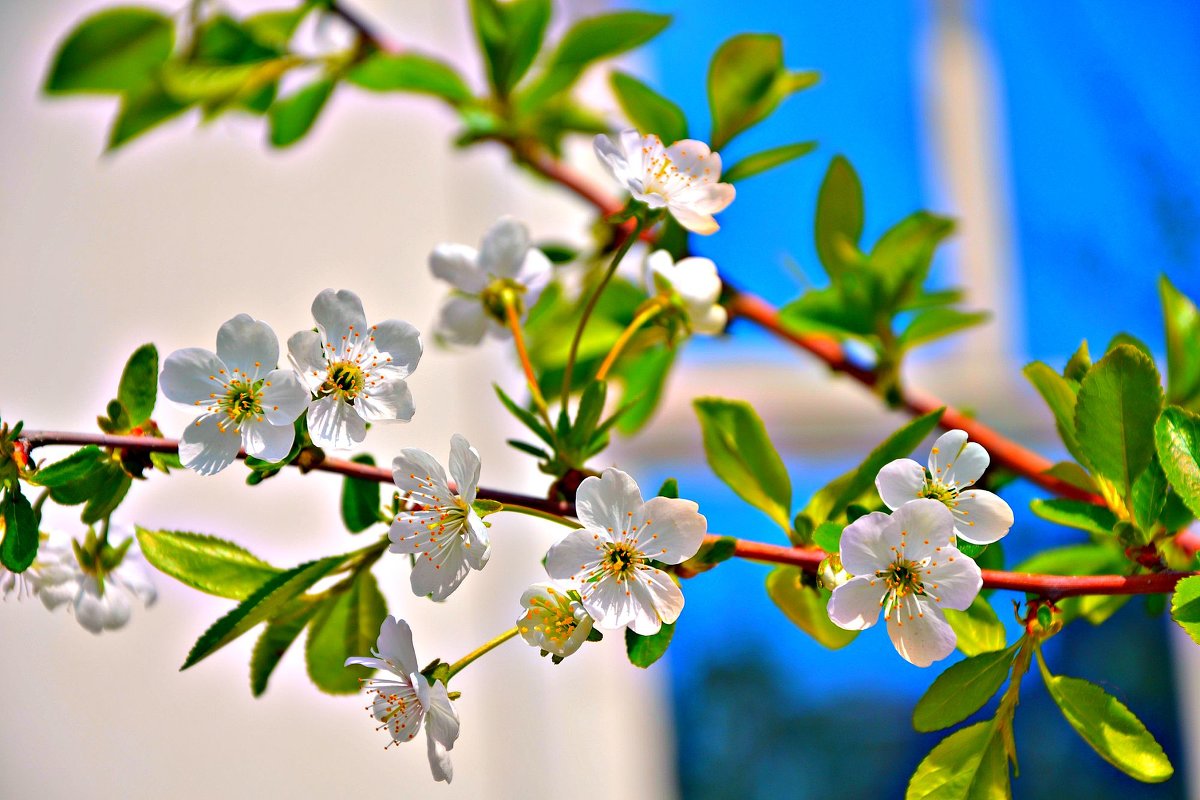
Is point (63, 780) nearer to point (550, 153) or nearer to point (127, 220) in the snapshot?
point (127, 220)

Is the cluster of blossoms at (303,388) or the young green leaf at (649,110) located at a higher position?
the young green leaf at (649,110)

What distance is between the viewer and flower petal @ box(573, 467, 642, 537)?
0.77 feet

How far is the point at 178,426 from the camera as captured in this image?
3.35 feet

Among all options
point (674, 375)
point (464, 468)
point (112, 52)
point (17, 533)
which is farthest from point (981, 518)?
point (674, 375)

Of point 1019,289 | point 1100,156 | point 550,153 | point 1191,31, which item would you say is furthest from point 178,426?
point 1191,31

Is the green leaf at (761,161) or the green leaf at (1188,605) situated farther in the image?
the green leaf at (761,161)

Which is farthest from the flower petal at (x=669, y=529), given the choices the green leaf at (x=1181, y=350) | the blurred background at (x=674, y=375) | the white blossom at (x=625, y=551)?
the blurred background at (x=674, y=375)

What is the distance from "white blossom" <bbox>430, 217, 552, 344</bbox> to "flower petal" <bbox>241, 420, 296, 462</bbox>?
0.14 meters

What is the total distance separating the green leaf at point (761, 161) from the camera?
37 cm

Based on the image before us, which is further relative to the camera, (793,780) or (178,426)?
(793,780)

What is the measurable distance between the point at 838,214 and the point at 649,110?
Result: 84 mm

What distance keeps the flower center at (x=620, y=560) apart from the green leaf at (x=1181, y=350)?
0.22 metres

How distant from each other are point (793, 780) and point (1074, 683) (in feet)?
4.37

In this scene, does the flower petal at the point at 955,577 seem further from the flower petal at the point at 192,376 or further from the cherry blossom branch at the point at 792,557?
the flower petal at the point at 192,376
